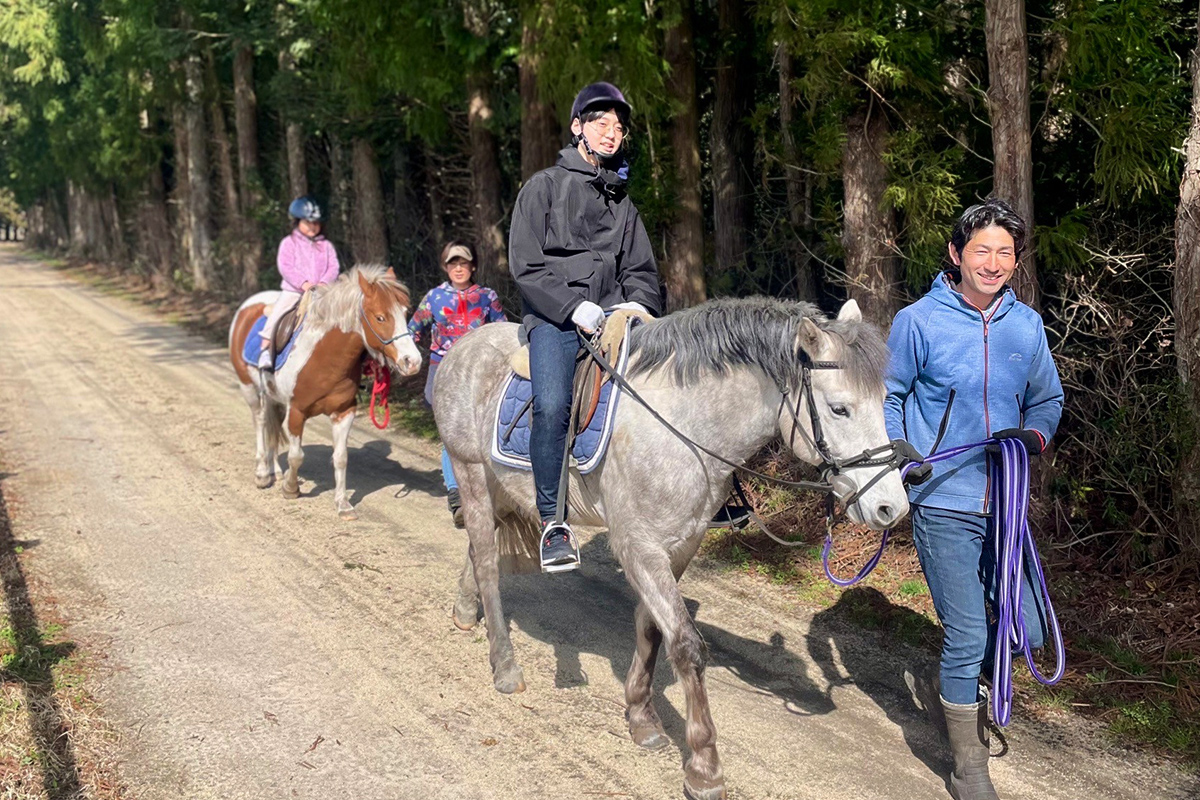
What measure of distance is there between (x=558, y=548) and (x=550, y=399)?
29.1 inches

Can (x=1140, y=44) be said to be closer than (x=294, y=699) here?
No

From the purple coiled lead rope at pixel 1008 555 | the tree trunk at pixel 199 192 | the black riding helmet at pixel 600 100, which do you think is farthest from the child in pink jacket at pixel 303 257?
the tree trunk at pixel 199 192

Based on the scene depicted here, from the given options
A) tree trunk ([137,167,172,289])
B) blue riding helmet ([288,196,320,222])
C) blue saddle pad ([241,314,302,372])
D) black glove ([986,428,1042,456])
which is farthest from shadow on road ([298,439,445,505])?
tree trunk ([137,167,172,289])

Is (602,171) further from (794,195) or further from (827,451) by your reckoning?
(794,195)

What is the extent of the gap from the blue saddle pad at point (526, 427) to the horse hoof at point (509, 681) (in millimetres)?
1148

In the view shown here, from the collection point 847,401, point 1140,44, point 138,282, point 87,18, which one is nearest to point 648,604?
point 847,401

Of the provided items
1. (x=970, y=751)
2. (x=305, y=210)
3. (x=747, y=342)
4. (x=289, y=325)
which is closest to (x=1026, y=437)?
(x=747, y=342)

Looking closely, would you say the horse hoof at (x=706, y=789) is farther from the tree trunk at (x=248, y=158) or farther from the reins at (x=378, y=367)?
the tree trunk at (x=248, y=158)

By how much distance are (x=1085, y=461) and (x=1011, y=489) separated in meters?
2.85

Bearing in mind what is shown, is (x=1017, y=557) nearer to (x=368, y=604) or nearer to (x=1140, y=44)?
(x=1140, y=44)

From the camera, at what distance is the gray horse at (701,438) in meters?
4.20

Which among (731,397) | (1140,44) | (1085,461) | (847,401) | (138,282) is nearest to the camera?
(847,401)

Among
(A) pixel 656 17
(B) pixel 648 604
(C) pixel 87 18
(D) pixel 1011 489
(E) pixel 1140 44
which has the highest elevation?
(C) pixel 87 18

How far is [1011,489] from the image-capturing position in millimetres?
4219
